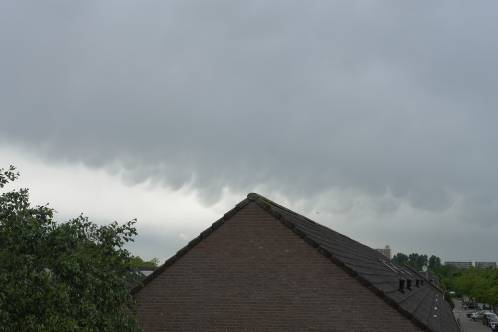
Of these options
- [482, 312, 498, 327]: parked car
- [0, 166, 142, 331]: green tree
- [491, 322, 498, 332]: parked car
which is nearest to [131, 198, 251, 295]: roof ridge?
[0, 166, 142, 331]: green tree

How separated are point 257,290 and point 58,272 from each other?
8.13m

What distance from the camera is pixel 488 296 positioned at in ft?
263

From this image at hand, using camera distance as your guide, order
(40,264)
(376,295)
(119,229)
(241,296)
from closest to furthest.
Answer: (40,264) → (119,229) → (376,295) → (241,296)

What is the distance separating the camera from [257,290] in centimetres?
1627

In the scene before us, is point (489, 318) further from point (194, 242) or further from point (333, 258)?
point (194, 242)

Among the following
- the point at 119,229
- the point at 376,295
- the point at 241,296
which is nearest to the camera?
the point at 119,229

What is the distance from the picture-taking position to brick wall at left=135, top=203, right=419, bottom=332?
50.3 ft

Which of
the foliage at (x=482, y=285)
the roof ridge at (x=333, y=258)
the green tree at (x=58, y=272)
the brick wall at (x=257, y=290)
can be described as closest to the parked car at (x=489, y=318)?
the foliage at (x=482, y=285)

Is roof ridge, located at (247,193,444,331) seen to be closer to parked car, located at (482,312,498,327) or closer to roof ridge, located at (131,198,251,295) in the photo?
roof ridge, located at (131,198,251,295)

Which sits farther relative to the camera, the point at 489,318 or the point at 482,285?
the point at 482,285

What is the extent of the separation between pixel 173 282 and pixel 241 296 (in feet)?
7.39

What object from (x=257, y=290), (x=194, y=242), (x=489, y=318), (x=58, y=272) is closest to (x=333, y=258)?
(x=257, y=290)

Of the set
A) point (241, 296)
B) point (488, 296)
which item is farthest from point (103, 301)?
point (488, 296)

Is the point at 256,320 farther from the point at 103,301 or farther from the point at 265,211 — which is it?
the point at 103,301
